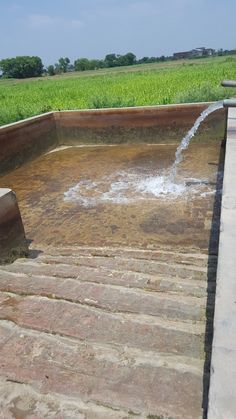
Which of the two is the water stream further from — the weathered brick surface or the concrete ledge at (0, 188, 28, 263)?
the weathered brick surface

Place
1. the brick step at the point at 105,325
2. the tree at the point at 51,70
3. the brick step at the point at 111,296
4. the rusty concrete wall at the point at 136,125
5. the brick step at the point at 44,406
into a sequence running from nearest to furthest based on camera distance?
the brick step at the point at 44,406 → the brick step at the point at 105,325 → the brick step at the point at 111,296 → the rusty concrete wall at the point at 136,125 → the tree at the point at 51,70

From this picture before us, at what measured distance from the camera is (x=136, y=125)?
714 cm

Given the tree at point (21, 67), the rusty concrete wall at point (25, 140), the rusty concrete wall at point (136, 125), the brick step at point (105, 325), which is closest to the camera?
the brick step at point (105, 325)

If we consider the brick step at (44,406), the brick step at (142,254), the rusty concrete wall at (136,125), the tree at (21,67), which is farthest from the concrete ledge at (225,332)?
the tree at (21,67)

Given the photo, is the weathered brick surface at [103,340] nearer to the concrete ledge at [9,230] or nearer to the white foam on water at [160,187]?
the concrete ledge at [9,230]

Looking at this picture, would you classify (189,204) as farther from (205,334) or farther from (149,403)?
(149,403)

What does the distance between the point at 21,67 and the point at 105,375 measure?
239ft

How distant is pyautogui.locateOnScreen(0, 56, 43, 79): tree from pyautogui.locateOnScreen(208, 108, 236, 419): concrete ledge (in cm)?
7040

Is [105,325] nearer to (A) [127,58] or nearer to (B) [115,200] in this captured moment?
(B) [115,200]

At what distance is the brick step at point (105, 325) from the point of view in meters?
1.65

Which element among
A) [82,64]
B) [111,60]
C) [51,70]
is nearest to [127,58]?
[111,60]

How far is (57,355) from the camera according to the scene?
1641mm

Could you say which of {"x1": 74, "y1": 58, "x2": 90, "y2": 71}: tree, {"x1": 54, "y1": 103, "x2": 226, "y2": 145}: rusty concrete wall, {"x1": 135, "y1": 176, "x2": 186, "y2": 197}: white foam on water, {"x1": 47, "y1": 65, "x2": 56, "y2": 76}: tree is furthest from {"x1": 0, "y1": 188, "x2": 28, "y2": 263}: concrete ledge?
{"x1": 74, "y1": 58, "x2": 90, "y2": 71}: tree

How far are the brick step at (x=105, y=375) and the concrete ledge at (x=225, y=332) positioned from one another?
9.7 inches
